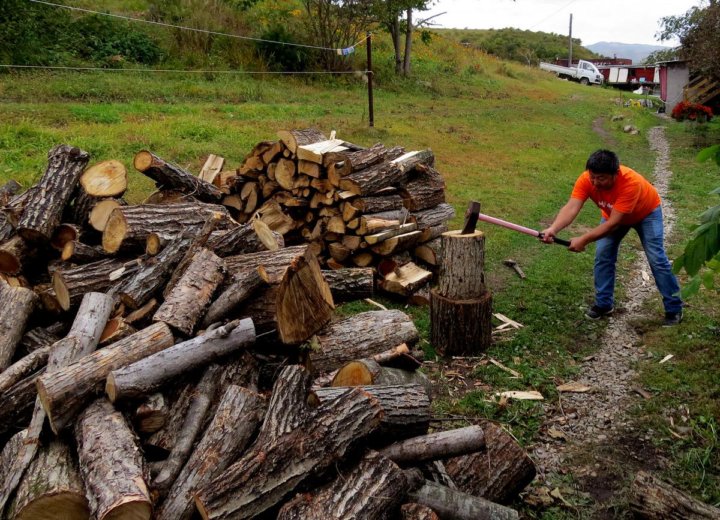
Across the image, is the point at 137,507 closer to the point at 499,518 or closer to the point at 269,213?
the point at 499,518

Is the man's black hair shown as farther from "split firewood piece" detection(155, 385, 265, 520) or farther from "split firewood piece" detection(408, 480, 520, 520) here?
"split firewood piece" detection(155, 385, 265, 520)

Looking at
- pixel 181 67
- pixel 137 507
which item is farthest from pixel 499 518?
pixel 181 67

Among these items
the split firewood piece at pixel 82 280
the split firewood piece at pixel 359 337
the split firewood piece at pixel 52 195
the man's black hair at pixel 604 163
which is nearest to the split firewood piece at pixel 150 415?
the split firewood piece at pixel 359 337

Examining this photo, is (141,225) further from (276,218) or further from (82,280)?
(276,218)

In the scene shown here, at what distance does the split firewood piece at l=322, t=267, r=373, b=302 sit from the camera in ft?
19.7

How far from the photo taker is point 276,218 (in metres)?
7.19

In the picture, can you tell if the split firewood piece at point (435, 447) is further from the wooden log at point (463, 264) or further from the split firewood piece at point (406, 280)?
the split firewood piece at point (406, 280)

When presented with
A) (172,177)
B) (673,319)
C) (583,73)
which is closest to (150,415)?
(172,177)

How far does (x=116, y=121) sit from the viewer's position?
456 inches

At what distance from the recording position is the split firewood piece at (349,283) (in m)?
6.01

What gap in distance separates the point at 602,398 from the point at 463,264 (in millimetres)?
1658

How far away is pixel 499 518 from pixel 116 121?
36.1 ft

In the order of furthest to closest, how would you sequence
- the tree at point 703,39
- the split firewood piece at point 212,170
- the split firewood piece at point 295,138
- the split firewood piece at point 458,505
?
the tree at point 703,39 < the split firewood piece at point 212,170 < the split firewood piece at point 295,138 < the split firewood piece at point 458,505

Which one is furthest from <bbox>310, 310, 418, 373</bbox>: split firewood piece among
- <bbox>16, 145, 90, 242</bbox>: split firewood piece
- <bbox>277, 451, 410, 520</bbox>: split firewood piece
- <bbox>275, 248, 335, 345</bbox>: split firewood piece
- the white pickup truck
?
the white pickup truck
